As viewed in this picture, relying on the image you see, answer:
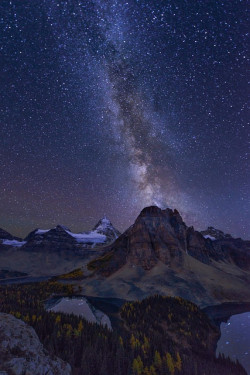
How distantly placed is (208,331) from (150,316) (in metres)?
14.8

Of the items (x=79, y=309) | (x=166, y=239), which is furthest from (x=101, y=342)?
(x=166, y=239)

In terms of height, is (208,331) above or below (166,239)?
below

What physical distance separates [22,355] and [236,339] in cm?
5384

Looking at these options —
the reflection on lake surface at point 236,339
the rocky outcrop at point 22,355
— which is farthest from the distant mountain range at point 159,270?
the rocky outcrop at point 22,355

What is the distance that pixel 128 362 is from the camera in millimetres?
25750

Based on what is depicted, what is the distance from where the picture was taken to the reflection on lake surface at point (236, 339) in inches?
1500

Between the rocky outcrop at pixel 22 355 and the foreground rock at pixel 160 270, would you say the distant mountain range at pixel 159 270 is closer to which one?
the foreground rock at pixel 160 270

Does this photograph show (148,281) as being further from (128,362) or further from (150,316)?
(128,362)

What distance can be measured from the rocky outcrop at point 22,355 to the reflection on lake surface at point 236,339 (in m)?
32.5

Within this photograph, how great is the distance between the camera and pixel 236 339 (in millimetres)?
49094

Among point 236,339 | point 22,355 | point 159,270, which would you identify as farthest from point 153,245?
point 22,355

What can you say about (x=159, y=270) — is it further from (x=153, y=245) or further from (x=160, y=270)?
(x=153, y=245)

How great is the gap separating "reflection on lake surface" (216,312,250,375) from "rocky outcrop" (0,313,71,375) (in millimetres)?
32549

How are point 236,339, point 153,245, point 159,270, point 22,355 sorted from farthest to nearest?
point 153,245 → point 159,270 → point 236,339 → point 22,355
